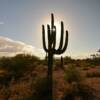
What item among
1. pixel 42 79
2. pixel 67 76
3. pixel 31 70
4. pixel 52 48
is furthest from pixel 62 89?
pixel 31 70

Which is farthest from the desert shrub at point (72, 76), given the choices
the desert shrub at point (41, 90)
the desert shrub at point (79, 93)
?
the desert shrub at point (41, 90)

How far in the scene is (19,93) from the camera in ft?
64.5

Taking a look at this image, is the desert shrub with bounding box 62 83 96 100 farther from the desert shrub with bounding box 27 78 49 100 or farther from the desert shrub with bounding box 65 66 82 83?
the desert shrub with bounding box 65 66 82 83

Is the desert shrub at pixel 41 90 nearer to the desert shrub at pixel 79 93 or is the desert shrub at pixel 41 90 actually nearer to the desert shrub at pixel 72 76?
the desert shrub at pixel 79 93

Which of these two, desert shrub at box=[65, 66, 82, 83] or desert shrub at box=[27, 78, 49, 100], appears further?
desert shrub at box=[65, 66, 82, 83]

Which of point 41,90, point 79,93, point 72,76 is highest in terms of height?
point 72,76

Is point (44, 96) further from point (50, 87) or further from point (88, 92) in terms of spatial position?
point (88, 92)

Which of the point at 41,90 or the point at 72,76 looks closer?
the point at 41,90

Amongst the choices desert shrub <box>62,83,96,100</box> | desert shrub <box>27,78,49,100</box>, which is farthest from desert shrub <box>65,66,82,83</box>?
desert shrub <box>27,78,49,100</box>

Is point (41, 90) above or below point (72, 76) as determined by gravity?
below

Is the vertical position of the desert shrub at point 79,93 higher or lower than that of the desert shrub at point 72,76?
lower

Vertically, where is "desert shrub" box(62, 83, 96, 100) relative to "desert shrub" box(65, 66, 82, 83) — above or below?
below

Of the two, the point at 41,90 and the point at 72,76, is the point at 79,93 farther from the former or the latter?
the point at 72,76

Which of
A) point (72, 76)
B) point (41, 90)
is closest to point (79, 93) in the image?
point (41, 90)
